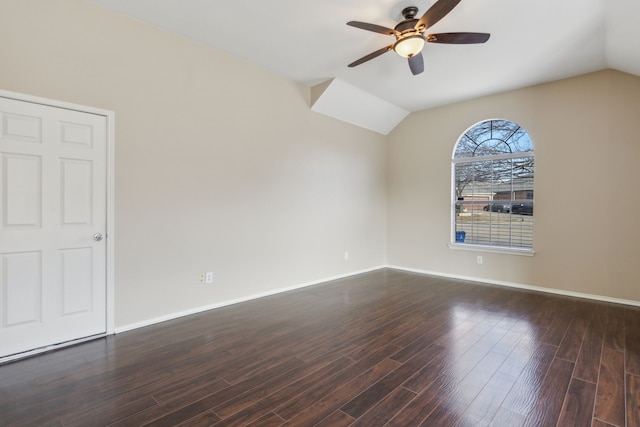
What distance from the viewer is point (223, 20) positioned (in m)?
2.98

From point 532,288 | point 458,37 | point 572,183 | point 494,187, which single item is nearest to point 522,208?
point 494,187

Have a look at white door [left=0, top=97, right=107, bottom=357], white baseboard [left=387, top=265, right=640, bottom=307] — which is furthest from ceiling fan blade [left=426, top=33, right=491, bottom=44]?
white baseboard [left=387, top=265, right=640, bottom=307]

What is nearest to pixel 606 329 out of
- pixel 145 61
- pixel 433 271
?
pixel 433 271

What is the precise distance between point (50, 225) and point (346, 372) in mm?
2700

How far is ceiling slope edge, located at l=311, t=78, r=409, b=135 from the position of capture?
452 centimetres

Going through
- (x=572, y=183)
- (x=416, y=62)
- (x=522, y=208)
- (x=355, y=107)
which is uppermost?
(x=355, y=107)

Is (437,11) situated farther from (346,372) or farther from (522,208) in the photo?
(522,208)

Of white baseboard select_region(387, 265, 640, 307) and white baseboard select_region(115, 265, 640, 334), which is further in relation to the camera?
white baseboard select_region(387, 265, 640, 307)

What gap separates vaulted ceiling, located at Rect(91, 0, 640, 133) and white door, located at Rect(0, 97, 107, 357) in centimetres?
124

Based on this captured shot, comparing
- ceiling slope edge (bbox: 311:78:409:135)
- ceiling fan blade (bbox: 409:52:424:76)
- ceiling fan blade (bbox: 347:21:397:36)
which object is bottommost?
ceiling fan blade (bbox: 409:52:424:76)

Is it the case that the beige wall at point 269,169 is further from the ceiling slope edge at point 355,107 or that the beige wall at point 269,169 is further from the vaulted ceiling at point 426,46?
the vaulted ceiling at point 426,46

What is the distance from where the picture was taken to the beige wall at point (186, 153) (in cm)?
262

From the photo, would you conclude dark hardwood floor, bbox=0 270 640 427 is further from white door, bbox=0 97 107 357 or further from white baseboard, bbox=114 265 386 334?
white door, bbox=0 97 107 357

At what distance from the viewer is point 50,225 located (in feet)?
8.45
